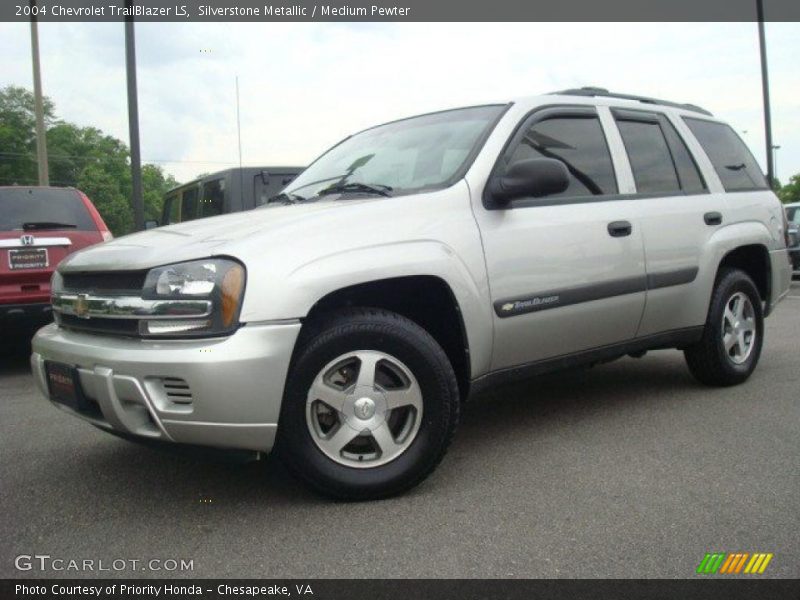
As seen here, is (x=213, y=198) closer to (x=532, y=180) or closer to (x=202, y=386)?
(x=532, y=180)

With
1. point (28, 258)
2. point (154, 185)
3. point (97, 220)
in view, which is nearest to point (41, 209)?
point (97, 220)

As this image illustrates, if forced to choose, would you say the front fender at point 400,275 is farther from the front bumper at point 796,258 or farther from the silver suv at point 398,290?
the front bumper at point 796,258

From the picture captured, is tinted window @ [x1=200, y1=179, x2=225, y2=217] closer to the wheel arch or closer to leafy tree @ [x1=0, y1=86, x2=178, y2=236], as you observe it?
the wheel arch

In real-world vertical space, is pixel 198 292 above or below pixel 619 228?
below

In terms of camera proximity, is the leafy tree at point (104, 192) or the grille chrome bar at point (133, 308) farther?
the leafy tree at point (104, 192)

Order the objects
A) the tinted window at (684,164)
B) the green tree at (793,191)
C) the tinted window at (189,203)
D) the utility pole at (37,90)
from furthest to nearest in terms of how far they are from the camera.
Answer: the green tree at (793,191), the utility pole at (37,90), the tinted window at (189,203), the tinted window at (684,164)

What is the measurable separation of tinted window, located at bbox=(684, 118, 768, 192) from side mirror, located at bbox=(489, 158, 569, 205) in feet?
6.52

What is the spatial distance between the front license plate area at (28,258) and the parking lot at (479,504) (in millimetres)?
1962

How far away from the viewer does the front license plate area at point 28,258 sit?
6.11 m

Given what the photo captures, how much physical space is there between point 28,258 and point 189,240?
12.2 ft

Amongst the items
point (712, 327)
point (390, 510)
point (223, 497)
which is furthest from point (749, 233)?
point (223, 497)

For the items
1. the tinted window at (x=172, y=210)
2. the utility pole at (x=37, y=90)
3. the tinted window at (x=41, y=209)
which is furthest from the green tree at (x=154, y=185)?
the tinted window at (x=41, y=209)

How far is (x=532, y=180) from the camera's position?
3.44 meters

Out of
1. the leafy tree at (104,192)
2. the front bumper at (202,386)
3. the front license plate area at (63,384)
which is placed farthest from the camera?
the leafy tree at (104,192)
